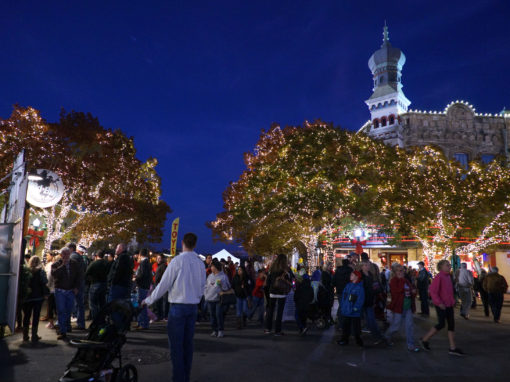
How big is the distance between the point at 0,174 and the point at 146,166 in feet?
46.0

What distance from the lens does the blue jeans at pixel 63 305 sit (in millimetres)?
8766

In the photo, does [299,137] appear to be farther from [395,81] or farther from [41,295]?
[395,81]

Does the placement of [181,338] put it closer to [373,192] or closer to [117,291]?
[117,291]

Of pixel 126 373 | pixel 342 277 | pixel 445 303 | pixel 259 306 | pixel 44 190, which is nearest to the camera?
pixel 126 373

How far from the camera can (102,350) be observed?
181 inches

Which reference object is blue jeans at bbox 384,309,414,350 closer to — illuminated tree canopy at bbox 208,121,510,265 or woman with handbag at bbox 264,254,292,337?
woman with handbag at bbox 264,254,292,337

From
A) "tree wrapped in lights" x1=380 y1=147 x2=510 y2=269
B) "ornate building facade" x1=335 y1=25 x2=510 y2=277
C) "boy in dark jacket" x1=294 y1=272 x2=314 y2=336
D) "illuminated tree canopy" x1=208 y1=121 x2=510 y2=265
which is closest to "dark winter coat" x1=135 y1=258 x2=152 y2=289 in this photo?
"boy in dark jacket" x1=294 y1=272 x2=314 y2=336

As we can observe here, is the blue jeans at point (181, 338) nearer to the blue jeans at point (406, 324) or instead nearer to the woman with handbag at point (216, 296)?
the woman with handbag at point (216, 296)

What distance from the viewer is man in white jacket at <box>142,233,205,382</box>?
16.4 feet

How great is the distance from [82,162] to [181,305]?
1982 centimetres

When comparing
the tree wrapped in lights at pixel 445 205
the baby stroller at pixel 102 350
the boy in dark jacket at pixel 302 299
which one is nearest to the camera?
the baby stroller at pixel 102 350

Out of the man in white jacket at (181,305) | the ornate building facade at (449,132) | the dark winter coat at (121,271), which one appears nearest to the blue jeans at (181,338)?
the man in white jacket at (181,305)

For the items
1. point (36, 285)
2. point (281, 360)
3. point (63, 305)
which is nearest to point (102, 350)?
point (281, 360)

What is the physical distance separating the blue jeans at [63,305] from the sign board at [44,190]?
3.33 meters
